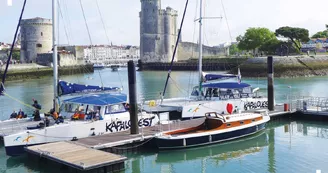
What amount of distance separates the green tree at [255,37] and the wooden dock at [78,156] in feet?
188

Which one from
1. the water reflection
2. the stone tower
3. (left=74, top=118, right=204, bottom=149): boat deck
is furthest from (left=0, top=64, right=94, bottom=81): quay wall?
the water reflection

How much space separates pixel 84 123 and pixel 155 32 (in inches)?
2455

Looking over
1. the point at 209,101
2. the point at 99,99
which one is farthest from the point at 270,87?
the point at 99,99

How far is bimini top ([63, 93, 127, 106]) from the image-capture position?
1295 cm

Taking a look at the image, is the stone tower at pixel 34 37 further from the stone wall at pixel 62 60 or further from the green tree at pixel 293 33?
the green tree at pixel 293 33

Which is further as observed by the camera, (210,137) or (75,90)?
(75,90)

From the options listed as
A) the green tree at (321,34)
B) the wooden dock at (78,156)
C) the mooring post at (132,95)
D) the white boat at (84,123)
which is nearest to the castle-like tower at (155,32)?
the green tree at (321,34)

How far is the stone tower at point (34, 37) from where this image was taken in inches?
2559

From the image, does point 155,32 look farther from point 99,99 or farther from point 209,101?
point 99,99

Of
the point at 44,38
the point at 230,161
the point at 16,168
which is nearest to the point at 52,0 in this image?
the point at 16,168

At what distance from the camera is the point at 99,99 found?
1313 cm

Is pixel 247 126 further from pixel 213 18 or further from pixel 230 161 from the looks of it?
pixel 213 18

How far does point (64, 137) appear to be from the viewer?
39.3ft

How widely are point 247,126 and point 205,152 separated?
6.89 ft
